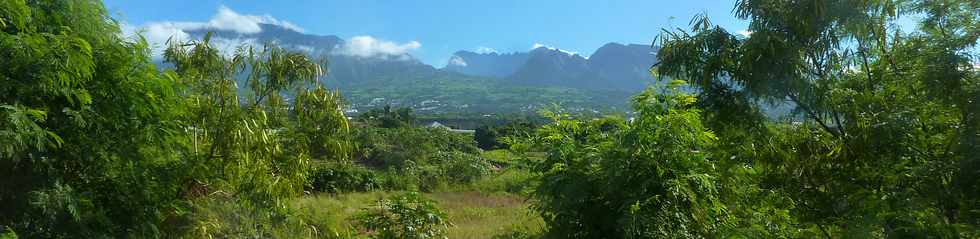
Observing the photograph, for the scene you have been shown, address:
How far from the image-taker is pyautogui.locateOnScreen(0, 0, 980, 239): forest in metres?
3.70

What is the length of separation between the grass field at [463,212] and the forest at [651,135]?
2.16 meters

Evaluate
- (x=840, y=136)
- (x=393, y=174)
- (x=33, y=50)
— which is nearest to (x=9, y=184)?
(x=33, y=50)

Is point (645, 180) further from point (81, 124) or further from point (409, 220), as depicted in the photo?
point (81, 124)

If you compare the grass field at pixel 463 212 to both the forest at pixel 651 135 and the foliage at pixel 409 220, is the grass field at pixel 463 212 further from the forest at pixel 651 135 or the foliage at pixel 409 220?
the forest at pixel 651 135

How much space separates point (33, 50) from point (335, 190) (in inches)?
545

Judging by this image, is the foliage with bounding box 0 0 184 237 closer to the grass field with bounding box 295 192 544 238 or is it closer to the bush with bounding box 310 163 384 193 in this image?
the grass field with bounding box 295 192 544 238

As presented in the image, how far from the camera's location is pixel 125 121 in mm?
4766

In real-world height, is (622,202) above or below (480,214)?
above

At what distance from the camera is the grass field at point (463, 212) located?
10.1 m

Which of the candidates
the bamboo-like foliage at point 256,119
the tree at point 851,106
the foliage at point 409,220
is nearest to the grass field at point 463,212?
the foliage at point 409,220

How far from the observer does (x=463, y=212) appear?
14398mm

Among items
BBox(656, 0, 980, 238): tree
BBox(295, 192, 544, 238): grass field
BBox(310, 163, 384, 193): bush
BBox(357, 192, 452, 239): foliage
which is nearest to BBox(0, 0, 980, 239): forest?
BBox(656, 0, 980, 238): tree

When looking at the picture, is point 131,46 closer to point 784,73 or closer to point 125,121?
point 125,121

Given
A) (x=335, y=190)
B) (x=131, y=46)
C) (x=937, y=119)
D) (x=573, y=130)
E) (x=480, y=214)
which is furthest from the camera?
(x=335, y=190)
